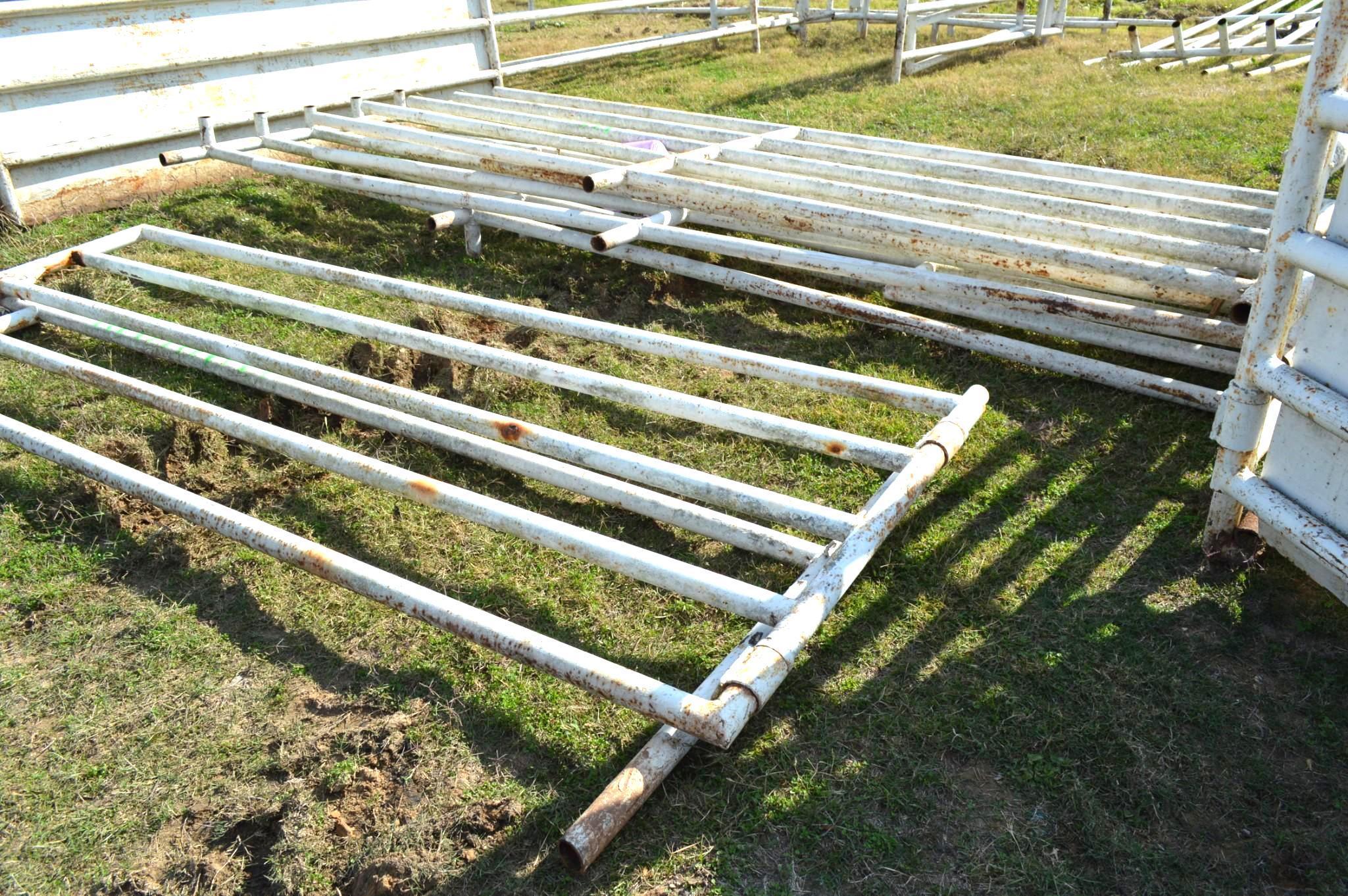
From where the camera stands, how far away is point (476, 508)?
3459 millimetres

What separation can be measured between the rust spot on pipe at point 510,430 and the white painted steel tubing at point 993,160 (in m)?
3.80

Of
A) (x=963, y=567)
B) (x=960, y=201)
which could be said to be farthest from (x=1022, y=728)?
(x=960, y=201)

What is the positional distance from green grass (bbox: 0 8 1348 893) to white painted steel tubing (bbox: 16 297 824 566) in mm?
250

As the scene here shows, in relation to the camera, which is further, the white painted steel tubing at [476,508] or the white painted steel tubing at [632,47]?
the white painted steel tubing at [632,47]

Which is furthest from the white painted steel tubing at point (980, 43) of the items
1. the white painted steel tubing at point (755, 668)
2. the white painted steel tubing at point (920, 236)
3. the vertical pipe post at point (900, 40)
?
the white painted steel tubing at point (755, 668)

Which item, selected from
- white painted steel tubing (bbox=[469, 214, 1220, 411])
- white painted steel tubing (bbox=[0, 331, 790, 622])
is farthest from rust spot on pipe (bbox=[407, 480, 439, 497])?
white painted steel tubing (bbox=[469, 214, 1220, 411])

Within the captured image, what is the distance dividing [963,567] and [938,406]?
2.06ft

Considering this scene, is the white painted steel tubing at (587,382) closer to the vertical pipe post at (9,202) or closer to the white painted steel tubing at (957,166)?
the vertical pipe post at (9,202)

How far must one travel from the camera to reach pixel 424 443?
4453 millimetres

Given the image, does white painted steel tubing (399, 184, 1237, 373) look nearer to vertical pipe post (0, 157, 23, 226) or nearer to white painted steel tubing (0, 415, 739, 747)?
white painted steel tubing (0, 415, 739, 747)

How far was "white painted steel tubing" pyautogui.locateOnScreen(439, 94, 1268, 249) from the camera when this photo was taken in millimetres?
4883

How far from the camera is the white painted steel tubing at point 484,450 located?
3.44m

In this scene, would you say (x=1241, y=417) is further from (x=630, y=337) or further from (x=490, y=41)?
(x=490, y=41)

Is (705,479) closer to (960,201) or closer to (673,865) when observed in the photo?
(673,865)
